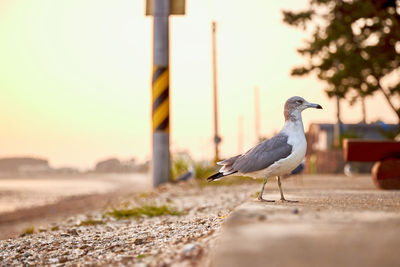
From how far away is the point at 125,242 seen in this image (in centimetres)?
536

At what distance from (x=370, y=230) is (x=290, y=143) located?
1.96 metres

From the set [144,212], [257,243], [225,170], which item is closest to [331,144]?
[144,212]

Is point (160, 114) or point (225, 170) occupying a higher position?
point (160, 114)

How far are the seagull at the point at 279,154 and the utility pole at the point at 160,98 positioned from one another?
828 centimetres

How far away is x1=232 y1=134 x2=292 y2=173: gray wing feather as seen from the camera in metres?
5.17

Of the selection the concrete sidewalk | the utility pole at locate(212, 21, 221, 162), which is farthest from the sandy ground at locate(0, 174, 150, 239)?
the utility pole at locate(212, 21, 221, 162)

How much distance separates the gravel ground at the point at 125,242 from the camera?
3854mm

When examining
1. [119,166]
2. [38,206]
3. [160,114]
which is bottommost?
[38,206]

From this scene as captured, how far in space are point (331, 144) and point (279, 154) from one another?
25.2 m

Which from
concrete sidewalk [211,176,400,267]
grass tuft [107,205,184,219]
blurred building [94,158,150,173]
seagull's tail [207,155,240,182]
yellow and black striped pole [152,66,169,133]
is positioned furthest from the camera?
blurred building [94,158,150,173]

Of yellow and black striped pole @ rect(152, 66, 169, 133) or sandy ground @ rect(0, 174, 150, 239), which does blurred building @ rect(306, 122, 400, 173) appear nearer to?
yellow and black striped pole @ rect(152, 66, 169, 133)

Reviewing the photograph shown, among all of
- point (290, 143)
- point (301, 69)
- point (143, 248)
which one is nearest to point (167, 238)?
point (143, 248)

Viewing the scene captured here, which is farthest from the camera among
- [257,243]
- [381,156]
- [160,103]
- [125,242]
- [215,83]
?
[215,83]

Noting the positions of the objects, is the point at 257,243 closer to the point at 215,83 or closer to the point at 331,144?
the point at 215,83
